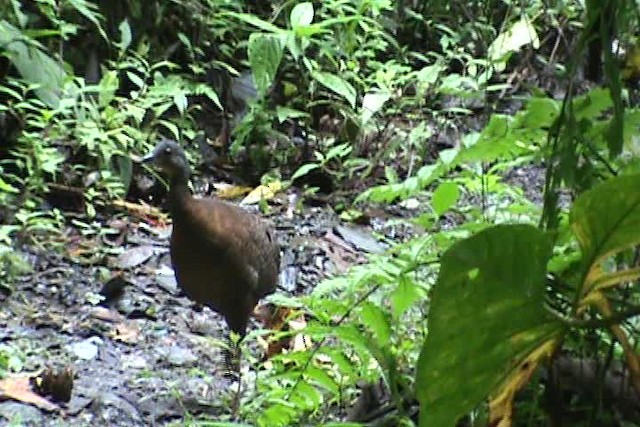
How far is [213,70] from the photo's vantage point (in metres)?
5.56

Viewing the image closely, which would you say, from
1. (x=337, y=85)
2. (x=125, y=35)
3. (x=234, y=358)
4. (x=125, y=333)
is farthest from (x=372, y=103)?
(x=234, y=358)

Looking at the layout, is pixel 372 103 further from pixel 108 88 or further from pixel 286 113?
pixel 108 88

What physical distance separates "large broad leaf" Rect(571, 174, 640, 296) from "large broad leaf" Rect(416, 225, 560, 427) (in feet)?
0.23

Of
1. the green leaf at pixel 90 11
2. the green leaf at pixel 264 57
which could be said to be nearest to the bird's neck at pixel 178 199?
the green leaf at pixel 264 57

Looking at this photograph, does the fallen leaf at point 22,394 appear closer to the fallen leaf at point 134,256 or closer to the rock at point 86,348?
the rock at point 86,348

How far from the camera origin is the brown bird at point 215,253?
3.50 metres

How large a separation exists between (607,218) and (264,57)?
3.75 metres

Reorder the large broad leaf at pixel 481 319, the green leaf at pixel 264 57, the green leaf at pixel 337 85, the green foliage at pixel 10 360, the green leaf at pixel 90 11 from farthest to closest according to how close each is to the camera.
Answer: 1. the green leaf at pixel 337 85
2. the green leaf at pixel 264 57
3. the green leaf at pixel 90 11
4. the green foliage at pixel 10 360
5. the large broad leaf at pixel 481 319

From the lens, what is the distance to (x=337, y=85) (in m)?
5.39

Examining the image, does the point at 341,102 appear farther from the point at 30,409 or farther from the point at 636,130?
the point at 636,130

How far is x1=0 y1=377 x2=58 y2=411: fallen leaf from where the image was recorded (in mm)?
2932

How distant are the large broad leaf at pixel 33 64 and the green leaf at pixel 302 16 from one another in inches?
43.0

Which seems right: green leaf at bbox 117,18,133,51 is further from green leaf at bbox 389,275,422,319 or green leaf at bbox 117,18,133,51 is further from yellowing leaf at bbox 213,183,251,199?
green leaf at bbox 389,275,422,319

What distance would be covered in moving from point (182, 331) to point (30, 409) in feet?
3.10
